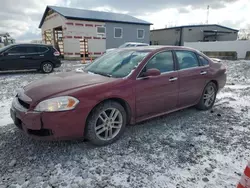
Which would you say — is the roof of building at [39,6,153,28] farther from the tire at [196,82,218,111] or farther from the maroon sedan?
the tire at [196,82,218,111]

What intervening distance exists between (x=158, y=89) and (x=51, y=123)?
1.89 m

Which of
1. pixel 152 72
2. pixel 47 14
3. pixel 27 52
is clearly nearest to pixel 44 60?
pixel 27 52

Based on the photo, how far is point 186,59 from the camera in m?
4.16

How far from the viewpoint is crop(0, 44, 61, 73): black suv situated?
948cm

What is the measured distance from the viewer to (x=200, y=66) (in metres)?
4.35

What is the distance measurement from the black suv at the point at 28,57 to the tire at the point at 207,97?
335 inches

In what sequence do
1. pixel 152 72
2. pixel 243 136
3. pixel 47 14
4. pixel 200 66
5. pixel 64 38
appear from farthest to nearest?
pixel 47 14
pixel 64 38
pixel 200 66
pixel 243 136
pixel 152 72

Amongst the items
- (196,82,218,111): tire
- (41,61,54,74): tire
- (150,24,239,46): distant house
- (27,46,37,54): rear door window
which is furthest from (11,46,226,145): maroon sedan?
(150,24,239,46): distant house

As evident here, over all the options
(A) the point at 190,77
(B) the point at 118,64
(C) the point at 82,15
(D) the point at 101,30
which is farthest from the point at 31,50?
(D) the point at 101,30

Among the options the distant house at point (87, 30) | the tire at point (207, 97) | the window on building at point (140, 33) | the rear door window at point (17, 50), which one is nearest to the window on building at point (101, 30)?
the distant house at point (87, 30)

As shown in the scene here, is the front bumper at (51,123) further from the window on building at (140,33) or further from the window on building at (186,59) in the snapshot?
the window on building at (140,33)

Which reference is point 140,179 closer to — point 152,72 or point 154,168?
point 154,168

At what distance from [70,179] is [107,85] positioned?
4.51 feet

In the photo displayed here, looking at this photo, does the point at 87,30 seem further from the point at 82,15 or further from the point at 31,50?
the point at 31,50
